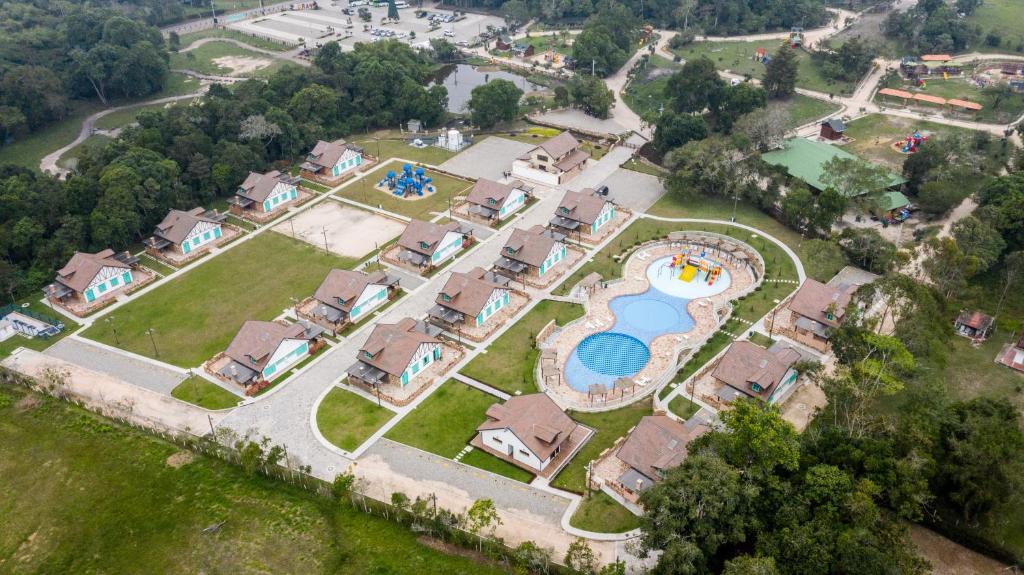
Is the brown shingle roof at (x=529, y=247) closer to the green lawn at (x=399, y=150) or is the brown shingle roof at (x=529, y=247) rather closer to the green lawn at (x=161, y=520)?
the green lawn at (x=399, y=150)

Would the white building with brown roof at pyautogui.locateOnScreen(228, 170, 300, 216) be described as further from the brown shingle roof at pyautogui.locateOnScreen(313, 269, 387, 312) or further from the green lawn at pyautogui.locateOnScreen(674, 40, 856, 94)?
the green lawn at pyautogui.locateOnScreen(674, 40, 856, 94)

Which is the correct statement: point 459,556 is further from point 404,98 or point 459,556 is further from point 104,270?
point 404,98

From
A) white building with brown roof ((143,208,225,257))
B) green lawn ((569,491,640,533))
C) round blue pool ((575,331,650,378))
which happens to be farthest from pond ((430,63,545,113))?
green lawn ((569,491,640,533))

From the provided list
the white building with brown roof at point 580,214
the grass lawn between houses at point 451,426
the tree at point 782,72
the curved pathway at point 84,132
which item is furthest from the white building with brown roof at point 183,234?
the tree at point 782,72

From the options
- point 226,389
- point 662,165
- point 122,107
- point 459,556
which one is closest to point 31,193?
point 226,389

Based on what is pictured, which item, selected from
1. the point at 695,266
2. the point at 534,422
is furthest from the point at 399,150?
the point at 534,422

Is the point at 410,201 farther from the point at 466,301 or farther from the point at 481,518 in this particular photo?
the point at 481,518

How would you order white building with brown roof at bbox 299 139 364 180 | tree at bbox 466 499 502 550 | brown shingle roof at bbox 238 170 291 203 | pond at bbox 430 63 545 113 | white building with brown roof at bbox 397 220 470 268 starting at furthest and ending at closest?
pond at bbox 430 63 545 113, white building with brown roof at bbox 299 139 364 180, brown shingle roof at bbox 238 170 291 203, white building with brown roof at bbox 397 220 470 268, tree at bbox 466 499 502 550
